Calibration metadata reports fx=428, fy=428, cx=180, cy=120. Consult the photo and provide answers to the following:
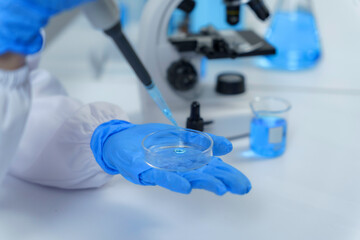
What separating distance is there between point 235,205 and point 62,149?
38cm

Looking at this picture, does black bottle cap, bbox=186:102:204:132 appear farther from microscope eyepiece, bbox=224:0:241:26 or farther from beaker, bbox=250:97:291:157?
microscope eyepiece, bbox=224:0:241:26

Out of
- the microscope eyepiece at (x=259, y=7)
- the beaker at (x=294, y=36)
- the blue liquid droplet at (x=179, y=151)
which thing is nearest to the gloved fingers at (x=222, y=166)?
the blue liquid droplet at (x=179, y=151)

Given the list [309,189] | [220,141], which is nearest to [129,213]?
[220,141]

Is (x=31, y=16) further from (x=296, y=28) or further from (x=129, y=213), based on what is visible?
(x=296, y=28)

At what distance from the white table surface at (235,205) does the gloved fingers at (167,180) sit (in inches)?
5.4

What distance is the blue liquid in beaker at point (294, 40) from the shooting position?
4.95ft

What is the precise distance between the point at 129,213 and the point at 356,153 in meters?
0.57

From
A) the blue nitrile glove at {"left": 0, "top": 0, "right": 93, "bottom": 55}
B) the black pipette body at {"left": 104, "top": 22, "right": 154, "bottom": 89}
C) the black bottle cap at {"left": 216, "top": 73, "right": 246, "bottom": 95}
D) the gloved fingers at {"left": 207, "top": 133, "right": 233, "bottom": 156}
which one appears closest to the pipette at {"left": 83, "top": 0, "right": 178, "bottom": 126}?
the black pipette body at {"left": 104, "top": 22, "right": 154, "bottom": 89}

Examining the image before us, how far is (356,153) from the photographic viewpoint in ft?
3.41

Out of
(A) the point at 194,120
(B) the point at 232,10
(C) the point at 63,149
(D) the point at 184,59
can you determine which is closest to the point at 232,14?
(B) the point at 232,10

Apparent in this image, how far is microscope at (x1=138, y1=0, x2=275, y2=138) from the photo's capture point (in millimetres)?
1064

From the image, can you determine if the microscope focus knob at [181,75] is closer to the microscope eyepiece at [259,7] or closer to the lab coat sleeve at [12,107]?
the microscope eyepiece at [259,7]

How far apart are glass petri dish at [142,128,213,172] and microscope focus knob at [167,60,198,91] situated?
294 millimetres

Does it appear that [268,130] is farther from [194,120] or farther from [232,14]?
[232,14]
